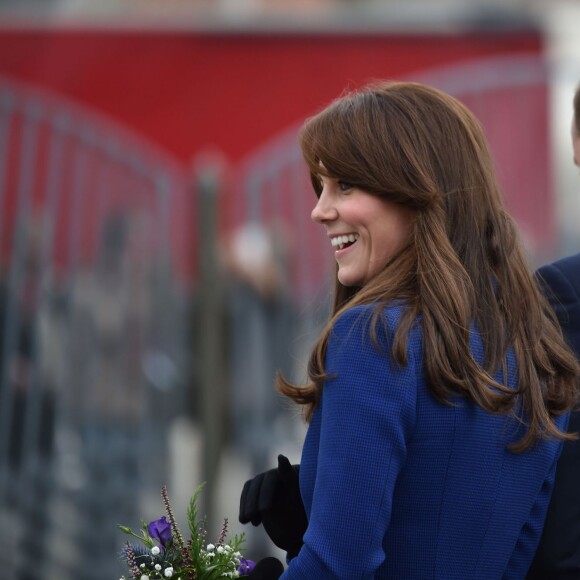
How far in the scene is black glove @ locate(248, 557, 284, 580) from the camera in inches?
71.4

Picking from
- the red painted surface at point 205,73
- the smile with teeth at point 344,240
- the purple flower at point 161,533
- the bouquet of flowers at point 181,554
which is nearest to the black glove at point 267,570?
the bouquet of flowers at point 181,554

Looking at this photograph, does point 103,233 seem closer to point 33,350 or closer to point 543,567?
point 33,350

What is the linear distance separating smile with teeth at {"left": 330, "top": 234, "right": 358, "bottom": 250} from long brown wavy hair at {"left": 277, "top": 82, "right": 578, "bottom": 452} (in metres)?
0.08

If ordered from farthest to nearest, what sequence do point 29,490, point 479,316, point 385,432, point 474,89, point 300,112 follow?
point 300,112 < point 474,89 < point 29,490 < point 479,316 < point 385,432

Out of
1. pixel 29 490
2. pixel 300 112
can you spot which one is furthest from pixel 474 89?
pixel 29 490

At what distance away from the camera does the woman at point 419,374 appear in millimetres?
1675

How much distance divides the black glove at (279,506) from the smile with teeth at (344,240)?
0.36m

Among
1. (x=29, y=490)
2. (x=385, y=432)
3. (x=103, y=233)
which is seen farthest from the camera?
(x=103, y=233)

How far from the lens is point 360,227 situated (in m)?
1.87

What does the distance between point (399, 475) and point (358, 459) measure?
9cm

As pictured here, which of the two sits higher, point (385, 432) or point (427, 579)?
point (385, 432)

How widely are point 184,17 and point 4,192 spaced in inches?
85.4

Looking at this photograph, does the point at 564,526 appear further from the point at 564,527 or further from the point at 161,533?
the point at 161,533

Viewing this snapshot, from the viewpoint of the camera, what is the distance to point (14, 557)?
15.5ft
